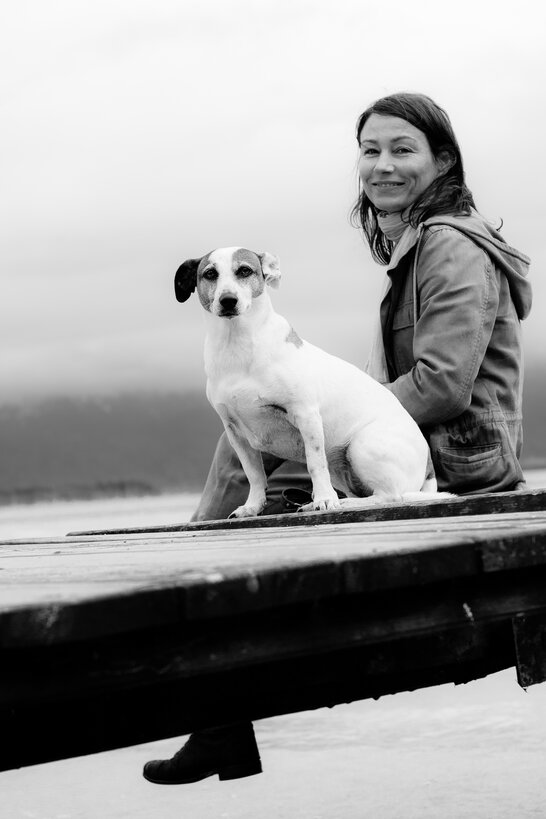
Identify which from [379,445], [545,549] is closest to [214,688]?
[545,549]

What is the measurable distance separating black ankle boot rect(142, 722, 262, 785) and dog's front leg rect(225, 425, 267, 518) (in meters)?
0.91

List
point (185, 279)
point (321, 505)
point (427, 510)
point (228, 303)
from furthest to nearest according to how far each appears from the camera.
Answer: point (185, 279), point (228, 303), point (321, 505), point (427, 510)

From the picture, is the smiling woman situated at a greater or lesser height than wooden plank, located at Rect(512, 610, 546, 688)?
greater

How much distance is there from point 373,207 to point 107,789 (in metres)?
2.56

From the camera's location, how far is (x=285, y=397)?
3873mm

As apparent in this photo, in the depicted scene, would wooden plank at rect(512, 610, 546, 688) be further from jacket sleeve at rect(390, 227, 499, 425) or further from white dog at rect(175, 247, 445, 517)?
jacket sleeve at rect(390, 227, 499, 425)

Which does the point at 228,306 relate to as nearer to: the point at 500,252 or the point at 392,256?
the point at 392,256

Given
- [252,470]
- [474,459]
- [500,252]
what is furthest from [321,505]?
[500,252]

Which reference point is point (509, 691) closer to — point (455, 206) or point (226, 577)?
point (455, 206)

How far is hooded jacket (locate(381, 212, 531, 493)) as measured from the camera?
3896 mm

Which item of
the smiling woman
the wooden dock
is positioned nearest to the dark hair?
the smiling woman

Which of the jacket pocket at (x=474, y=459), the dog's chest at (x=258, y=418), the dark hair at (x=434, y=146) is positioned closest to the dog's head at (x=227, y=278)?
the dog's chest at (x=258, y=418)

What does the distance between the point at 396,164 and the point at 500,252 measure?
0.55 m

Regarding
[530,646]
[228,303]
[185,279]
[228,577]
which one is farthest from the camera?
[185,279]
